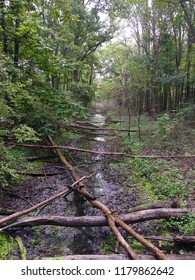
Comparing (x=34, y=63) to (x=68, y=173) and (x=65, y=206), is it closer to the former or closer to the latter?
(x=68, y=173)

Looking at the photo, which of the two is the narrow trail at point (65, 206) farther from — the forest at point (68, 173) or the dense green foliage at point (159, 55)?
the dense green foliage at point (159, 55)

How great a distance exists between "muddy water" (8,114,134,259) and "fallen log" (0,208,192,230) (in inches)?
13.6

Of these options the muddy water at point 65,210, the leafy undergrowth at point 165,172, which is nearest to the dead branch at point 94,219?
the leafy undergrowth at point 165,172

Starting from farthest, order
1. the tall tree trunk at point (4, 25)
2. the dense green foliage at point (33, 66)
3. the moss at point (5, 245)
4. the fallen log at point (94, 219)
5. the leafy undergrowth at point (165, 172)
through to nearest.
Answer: the tall tree trunk at point (4, 25)
the dense green foliage at point (33, 66)
the leafy undergrowth at point (165, 172)
the fallen log at point (94, 219)
the moss at point (5, 245)

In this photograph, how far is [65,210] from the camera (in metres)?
5.92

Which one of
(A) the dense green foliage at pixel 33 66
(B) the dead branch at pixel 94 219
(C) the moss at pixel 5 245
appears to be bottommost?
(C) the moss at pixel 5 245

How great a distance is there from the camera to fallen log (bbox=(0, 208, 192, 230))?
15.1 ft

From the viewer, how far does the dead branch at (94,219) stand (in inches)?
181

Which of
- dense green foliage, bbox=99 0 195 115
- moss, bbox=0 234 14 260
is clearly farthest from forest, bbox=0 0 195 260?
dense green foliage, bbox=99 0 195 115

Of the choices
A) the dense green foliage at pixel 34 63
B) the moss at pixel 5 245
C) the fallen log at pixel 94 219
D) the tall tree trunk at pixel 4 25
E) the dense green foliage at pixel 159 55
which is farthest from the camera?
the dense green foliage at pixel 159 55

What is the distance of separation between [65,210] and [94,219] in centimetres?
154

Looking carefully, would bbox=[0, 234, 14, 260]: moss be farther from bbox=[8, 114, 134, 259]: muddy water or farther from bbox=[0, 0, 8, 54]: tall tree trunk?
bbox=[0, 0, 8, 54]: tall tree trunk

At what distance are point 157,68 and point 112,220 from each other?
16536mm
